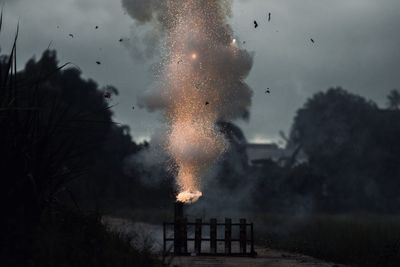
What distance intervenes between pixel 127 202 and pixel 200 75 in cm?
3340

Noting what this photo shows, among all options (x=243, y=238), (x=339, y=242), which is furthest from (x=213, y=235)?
(x=339, y=242)

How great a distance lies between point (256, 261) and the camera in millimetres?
19797

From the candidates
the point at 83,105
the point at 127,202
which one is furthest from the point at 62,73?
the point at 127,202

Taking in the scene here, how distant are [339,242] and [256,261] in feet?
16.1

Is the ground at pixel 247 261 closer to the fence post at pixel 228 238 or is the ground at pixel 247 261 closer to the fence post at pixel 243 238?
the fence post at pixel 243 238

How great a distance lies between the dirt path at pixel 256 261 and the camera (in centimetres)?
1823

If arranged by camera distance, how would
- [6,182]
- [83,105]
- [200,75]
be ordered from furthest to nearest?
[83,105], [200,75], [6,182]

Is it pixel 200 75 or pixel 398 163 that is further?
pixel 398 163

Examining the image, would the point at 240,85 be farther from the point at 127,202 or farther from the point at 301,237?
the point at 127,202

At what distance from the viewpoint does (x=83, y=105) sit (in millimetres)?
74250

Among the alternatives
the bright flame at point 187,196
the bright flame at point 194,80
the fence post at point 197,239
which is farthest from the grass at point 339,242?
the bright flame at point 194,80

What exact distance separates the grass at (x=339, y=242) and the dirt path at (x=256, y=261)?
0.88 metres

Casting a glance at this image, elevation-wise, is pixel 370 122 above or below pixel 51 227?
above

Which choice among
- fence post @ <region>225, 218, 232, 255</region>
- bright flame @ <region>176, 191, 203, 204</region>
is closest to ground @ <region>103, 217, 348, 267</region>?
fence post @ <region>225, 218, 232, 255</region>
